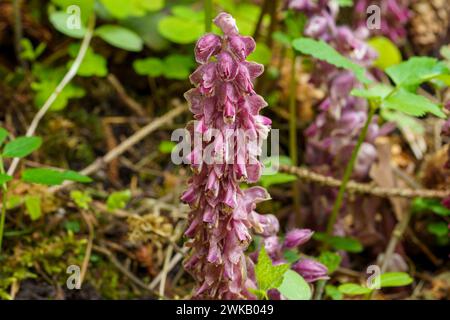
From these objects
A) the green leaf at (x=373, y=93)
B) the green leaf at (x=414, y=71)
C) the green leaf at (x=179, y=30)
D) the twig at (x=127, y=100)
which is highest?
the green leaf at (x=179, y=30)

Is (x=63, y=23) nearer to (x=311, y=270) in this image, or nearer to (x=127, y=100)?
(x=127, y=100)

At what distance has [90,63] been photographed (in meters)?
3.01

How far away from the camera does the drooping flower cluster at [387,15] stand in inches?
110

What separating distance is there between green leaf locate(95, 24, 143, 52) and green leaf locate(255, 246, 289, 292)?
58.3 inches

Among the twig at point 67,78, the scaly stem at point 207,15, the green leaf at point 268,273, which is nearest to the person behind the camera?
the green leaf at point 268,273

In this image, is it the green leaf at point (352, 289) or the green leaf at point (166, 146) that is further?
the green leaf at point (166, 146)

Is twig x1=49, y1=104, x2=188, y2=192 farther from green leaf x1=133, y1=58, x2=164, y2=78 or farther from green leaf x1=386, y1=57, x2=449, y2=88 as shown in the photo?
green leaf x1=386, y1=57, x2=449, y2=88

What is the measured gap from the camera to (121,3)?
A: 3.08m

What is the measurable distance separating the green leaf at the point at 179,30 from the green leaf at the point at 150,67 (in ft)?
0.44

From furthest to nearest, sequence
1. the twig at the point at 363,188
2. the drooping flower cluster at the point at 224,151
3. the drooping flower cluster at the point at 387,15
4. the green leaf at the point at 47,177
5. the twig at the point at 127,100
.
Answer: the twig at the point at 127,100 → the drooping flower cluster at the point at 387,15 → the twig at the point at 363,188 → the green leaf at the point at 47,177 → the drooping flower cluster at the point at 224,151

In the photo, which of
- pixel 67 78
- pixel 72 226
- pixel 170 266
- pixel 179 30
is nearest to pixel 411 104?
pixel 170 266

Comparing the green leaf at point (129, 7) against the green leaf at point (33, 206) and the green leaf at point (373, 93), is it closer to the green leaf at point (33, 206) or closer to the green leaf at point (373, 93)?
the green leaf at point (33, 206)

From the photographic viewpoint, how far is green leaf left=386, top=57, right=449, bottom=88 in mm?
2068

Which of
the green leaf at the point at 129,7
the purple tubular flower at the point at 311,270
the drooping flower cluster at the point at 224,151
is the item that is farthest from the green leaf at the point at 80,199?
the green leaf at the point at 129,7
